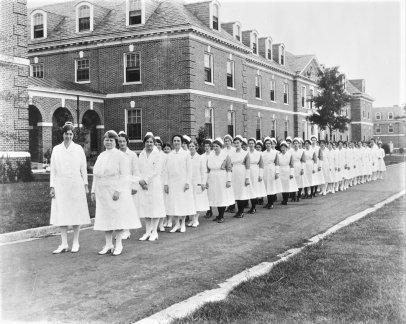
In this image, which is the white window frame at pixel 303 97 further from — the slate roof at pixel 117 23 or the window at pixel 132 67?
the window at pixel 132 67

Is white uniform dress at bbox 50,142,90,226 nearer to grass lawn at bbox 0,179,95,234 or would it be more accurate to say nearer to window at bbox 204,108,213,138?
grass lawn at bbox 0,179,95,234

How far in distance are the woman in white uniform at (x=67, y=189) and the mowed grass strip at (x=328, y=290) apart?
11.3 feet

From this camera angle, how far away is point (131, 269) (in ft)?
22.1

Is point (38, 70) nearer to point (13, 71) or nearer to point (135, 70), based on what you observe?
point (135, 70)

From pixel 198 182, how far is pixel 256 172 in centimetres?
314

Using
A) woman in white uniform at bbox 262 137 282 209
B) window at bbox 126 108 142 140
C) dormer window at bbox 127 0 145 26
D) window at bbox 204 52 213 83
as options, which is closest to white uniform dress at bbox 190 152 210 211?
woman in white uniform at bbox 262 137 282 209

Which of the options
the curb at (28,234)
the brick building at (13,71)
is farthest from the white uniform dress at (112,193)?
the brick building at (13,71)

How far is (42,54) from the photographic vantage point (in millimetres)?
29703

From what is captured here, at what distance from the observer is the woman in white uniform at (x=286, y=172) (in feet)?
49.7

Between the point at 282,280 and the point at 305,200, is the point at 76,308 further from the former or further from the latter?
the point at 305,200

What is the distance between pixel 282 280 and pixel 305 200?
1030 cm

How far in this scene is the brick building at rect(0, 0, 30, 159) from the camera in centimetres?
1775

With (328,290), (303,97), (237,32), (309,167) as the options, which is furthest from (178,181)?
(303,97)

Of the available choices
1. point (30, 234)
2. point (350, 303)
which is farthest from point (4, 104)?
point (350, 303)
